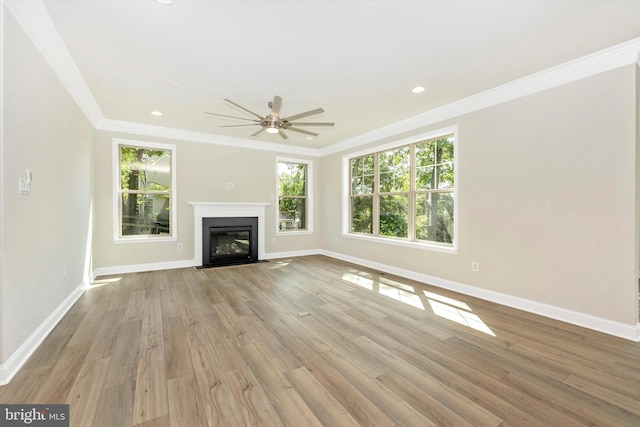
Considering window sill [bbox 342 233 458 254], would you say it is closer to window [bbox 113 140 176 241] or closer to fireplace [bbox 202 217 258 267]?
fireplace [bbox 202 217 258 267]

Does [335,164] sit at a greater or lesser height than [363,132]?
lesser

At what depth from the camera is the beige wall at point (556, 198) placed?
2.54m

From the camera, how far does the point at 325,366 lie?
6.64 feet

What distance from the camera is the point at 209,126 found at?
4891mm

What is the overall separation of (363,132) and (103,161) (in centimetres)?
474

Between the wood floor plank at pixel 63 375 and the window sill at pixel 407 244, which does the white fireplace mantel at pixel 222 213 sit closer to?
the window sill at pixel 407 244

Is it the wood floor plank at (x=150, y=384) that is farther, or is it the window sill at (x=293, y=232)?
the window sill at (x=293, y=232)

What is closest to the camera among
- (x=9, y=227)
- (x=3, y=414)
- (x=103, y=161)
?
(x=3, y=414)

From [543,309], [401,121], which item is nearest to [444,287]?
[543,309]

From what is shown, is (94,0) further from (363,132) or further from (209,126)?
(363,132)

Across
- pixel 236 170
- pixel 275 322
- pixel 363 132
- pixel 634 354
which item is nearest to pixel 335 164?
pixel 363 132

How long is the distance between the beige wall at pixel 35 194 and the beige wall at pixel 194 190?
129 cm

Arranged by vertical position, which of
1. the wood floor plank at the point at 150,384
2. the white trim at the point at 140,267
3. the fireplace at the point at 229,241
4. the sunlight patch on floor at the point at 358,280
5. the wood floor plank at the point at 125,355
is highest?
the fireplace at the point at 229,241

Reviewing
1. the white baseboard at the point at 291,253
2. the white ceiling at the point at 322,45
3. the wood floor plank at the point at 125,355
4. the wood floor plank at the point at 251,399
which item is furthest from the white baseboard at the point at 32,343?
the white baseboard at the point at 291,253
